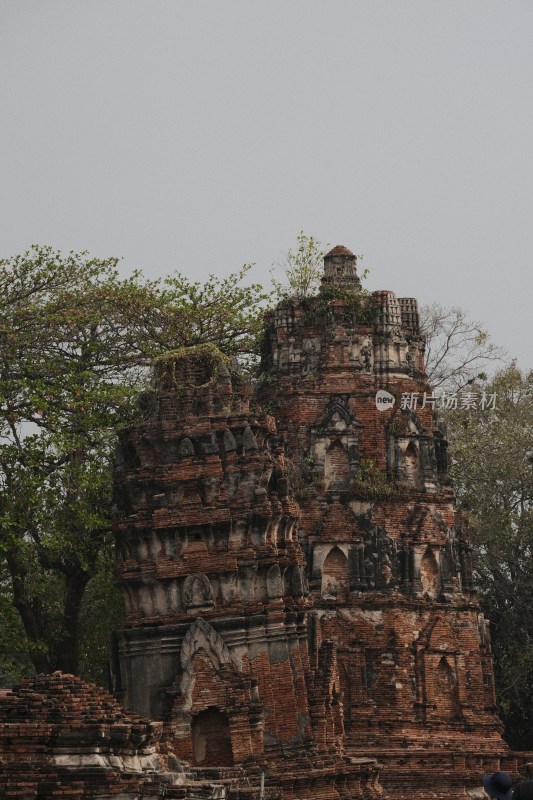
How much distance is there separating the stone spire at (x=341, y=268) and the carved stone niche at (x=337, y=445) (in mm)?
2864

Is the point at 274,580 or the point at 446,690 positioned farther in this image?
the point at 446,690

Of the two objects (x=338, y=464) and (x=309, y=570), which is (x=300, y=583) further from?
(x=338, y=464)

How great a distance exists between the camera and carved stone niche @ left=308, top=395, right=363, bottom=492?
4256 centimetres

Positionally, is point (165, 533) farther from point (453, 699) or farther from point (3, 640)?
point (453, 699)

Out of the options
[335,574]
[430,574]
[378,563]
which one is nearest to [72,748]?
[335,574]

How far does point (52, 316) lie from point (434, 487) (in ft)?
32.0

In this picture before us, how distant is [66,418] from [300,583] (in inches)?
294

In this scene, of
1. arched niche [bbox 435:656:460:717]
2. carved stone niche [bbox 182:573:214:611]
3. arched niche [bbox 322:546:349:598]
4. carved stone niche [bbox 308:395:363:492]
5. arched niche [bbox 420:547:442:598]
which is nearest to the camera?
carved stone niche [bbox 182:573:214:611]

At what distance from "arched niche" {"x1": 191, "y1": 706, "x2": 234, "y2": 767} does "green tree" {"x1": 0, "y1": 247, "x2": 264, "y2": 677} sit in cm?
656

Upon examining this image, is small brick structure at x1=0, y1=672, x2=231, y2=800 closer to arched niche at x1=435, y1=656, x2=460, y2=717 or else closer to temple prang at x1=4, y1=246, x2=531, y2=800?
temple prang at x1=4, y1=246, x2=531, y2=800

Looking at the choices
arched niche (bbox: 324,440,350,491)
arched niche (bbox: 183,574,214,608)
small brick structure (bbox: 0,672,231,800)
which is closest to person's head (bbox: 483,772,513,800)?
small brick structure (bbox: 0,672,231,800)

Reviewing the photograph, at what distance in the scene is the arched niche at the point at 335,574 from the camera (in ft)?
137

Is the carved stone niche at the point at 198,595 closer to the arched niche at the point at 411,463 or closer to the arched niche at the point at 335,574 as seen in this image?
the arched niche at the point at 335,574

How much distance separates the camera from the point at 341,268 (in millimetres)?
44219
